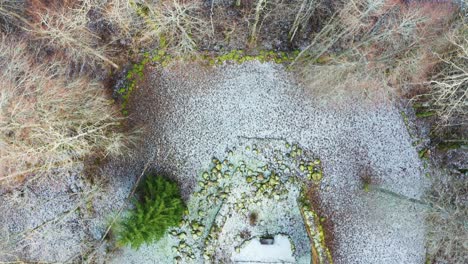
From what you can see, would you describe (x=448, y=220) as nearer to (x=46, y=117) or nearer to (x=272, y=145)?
(x=272, y=145)

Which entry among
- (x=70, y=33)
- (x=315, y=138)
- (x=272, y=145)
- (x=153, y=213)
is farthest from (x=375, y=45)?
(x=70, y=33)

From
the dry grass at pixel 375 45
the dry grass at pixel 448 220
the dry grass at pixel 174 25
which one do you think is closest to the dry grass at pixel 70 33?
the dry grass at pixel 174 25

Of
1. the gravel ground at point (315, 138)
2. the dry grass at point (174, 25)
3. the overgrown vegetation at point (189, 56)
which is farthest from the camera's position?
the gravel ground at point (315, 138)

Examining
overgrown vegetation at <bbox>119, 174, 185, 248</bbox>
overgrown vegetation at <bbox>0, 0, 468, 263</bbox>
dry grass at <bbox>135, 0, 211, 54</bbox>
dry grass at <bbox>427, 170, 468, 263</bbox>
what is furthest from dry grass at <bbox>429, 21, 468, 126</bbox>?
overgrown vegetation at <bbox>119, 174, 185, 248</bbox>

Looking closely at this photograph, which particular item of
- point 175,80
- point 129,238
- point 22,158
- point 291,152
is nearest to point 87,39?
point 175,80

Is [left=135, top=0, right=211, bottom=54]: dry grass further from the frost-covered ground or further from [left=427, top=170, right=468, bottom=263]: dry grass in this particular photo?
[left=427, top=170, right=468, bottom=263]: dry grass

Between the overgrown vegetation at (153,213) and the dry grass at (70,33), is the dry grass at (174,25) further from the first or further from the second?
the overgrown vegetation at (153,213)
